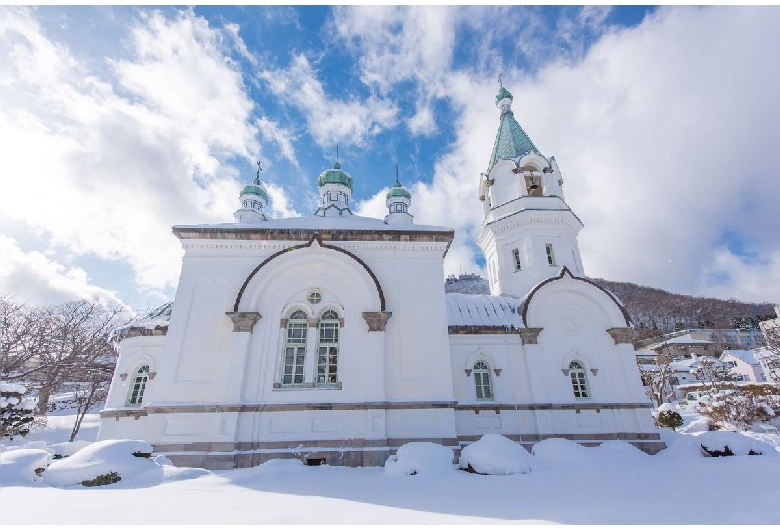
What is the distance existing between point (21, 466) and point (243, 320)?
6.09 m

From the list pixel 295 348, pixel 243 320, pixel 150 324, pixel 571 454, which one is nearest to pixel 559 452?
pixel 571 454

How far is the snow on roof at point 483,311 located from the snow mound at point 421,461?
5880 mm

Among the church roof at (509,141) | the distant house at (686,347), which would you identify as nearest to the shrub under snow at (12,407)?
the church roof at (509,141)

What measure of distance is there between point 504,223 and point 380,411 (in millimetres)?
11218

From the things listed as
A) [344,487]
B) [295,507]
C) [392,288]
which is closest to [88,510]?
[295,507]

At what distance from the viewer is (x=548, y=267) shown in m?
17.9

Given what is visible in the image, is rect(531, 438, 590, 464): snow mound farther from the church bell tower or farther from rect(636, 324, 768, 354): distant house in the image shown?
rect(636, 324, 768, 354): distant house

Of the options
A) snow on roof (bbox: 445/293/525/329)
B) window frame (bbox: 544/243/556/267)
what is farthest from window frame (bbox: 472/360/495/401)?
window frame (bbox: 544/243/556/267)

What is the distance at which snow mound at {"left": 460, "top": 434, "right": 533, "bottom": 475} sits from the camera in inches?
359

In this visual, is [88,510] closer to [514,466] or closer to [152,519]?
[152,519]

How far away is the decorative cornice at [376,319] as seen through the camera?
521 inches

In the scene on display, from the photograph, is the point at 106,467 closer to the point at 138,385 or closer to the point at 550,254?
the point at 138,385

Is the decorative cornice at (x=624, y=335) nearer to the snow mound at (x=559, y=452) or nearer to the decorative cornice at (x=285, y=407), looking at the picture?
the snow mound at (x=559, y=452)

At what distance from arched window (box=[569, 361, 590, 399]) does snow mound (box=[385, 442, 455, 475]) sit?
7.44 metres
